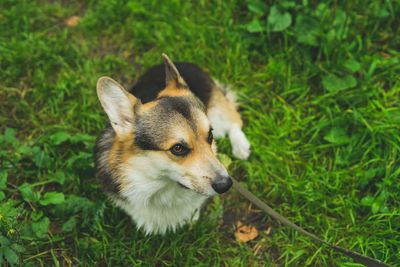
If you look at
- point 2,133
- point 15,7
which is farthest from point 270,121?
point 15,7

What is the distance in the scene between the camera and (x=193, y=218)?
3.12 m

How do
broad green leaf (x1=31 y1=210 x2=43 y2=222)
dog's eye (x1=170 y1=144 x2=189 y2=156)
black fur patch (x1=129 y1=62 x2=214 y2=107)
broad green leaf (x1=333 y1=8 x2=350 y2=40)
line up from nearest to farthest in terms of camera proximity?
dog's eye (x1=170 y1=144 x2=189 y2=156), broad green leaf (x1=31 y1=210 x2=43 y2=222), black fur patch (x1=129 y1=62 x2=214 y2=107), broad green leaf (x1=333 y1=8 x2=350 y2=40)

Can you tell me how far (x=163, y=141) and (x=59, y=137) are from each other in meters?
1.62

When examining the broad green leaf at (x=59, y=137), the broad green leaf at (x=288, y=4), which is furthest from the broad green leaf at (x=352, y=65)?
the broad green leaf at (x=59, y=137)

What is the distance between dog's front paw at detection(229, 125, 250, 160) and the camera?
11.7 ft

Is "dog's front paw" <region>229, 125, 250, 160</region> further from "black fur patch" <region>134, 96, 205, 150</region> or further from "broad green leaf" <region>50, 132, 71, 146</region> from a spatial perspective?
"broad green leaf" <region>50, 132, 71, 146</region>

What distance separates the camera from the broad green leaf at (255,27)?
13.1 ft

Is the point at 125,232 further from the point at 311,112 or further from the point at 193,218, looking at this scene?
the point at 311,112

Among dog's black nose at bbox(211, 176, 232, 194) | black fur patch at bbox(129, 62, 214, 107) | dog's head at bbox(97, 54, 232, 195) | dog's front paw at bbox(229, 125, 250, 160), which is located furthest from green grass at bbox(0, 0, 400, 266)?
dog's black nose at bbox(211, 176, 232, 194)

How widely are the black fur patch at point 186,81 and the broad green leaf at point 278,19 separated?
3.69 feet

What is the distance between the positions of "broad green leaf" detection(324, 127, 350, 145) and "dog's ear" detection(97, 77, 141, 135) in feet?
6.94

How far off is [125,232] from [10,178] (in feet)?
4.43

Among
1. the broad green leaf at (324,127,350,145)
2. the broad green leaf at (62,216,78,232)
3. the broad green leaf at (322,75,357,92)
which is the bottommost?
the broad green leaf at (324,127,350,145)

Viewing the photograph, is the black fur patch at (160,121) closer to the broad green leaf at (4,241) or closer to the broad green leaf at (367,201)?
the broad green leaf at (4,241)
